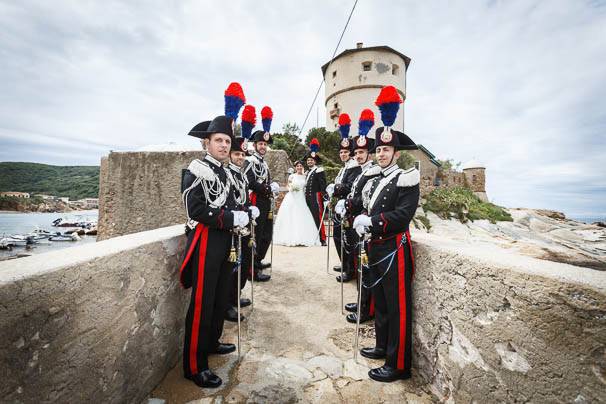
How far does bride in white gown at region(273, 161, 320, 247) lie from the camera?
7.42 metres

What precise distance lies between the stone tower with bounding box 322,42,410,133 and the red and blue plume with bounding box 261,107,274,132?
66.3 ft

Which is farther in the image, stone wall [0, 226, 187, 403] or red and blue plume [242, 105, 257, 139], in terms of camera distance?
red and blue plume [242, 105, 257, 139]

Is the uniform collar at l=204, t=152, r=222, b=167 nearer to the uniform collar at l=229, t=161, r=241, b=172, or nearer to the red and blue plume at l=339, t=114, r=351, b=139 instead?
the uniform collar at l=229, t=161, r=241, b=172

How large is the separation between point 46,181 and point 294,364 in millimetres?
81967

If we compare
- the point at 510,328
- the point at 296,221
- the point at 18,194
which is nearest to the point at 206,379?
the point at 510,328

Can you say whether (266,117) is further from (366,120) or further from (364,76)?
(364,76)

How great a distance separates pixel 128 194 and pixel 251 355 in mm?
6656

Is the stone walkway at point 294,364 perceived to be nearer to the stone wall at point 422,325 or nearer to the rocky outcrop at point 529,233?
the stone wall at point 422,325

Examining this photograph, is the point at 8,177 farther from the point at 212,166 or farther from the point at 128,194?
the point at 212,166

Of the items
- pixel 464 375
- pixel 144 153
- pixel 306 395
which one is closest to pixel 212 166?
pixel 306 395

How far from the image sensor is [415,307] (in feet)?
8.02

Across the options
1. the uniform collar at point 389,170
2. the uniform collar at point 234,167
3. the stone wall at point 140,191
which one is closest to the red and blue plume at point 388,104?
the uniform collar at point 389,170

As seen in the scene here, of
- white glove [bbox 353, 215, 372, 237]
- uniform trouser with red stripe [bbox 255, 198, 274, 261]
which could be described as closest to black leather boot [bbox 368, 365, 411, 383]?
white glove [bbox 353, 215, 372, 237]

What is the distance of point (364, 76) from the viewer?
24406 millimetres
